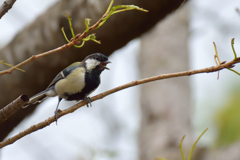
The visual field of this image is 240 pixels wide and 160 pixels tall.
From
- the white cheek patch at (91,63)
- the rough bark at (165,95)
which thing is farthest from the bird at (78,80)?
the rough bark at (165,95)

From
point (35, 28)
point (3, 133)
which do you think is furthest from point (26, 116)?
point (35, 28)

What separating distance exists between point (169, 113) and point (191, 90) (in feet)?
1.56

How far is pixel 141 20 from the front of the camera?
170 cm

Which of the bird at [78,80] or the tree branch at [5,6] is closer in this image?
the tree branch at [5,6]

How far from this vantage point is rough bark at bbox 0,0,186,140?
67.5 inches

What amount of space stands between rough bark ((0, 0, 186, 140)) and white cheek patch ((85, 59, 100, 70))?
0.19 ft

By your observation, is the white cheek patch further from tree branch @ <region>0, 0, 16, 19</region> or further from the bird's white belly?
tree branch @ <region>0, 0, 16, 19</region>

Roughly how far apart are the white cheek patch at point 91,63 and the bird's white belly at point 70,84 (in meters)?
0.09

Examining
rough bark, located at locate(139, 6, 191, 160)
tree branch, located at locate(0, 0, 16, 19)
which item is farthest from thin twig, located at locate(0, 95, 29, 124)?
rough bark, located at locate(139, 6, 191, 160)

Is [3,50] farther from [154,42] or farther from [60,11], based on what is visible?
[154,42]

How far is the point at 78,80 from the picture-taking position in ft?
5.59

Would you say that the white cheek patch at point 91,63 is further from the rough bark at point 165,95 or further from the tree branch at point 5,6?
the rough bark at point 165,95

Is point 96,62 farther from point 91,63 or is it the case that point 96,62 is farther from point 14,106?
point 14,106

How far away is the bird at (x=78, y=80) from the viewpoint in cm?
166
